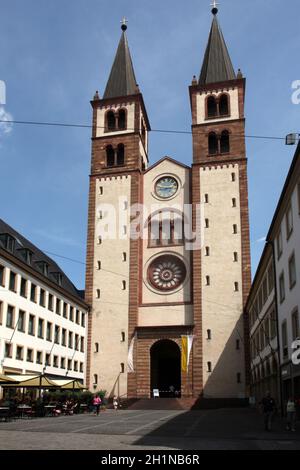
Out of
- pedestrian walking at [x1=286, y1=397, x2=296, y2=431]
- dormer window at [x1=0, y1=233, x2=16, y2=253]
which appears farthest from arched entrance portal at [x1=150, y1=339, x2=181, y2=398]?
pedestrian walking at [x1=286, y1=397, x2=296, y2=431]

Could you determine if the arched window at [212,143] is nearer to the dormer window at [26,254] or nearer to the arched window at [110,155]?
the arched window at [110,155]

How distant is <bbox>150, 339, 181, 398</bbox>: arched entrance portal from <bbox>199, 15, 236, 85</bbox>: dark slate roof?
95.7 ft

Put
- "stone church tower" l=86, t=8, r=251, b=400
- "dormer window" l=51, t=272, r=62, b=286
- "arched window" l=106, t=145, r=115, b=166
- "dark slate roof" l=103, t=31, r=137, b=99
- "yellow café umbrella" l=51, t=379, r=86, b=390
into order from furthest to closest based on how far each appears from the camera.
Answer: "dark slate roof" l=103, t=31, r=137, b=99 → "arched window" l=106, t=145, r=115, b=166 → "dormer window" l=51, t=272, r=62, b=286 → "stone church tower" l=86, t=8, r=251, b=400 → "yellow café umbrella" l=51, t=379, r=86, b=390

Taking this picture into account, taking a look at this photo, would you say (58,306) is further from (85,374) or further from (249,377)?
(249,377)

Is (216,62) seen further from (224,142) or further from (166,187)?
(166,187)

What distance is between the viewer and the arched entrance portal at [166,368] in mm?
57188

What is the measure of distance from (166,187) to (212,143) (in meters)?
6.77

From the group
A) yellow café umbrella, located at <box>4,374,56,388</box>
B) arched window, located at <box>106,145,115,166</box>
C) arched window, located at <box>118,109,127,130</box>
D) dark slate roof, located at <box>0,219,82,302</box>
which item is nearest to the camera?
yellow café umbrella, located at <box>4,374,56,388</box>

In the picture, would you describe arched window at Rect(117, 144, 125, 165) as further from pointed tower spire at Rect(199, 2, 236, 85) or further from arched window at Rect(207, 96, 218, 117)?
pointed tower spire at Rect(199, 2, 236, 85)

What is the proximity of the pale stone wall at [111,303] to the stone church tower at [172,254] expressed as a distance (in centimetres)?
10

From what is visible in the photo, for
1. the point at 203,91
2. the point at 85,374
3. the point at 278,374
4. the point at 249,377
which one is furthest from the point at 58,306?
the point at 203,91

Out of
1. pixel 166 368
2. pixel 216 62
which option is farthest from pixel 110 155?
pixel 166 368

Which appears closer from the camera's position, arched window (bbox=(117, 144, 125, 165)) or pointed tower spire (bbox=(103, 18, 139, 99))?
arched window (bbox=(117, 144, 125, 165))

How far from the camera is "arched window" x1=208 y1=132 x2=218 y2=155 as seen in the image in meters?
59.6
